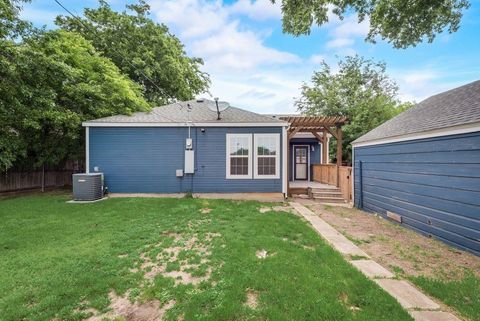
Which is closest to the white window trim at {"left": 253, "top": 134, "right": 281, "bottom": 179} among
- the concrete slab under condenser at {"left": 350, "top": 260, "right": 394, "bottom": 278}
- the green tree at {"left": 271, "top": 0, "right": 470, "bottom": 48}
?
the green tree at {"left": 271, "top": 0, "right": 470, "bottom": 48}

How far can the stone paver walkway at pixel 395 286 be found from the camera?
8.66ft

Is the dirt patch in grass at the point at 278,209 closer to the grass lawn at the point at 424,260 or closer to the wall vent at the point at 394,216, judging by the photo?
the grass lawn at the point at 424,260

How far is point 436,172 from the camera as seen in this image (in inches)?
224

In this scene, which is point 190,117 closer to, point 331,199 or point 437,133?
point 331,199

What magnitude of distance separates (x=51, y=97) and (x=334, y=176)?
11678 mm

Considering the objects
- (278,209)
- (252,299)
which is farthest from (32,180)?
(252,299)

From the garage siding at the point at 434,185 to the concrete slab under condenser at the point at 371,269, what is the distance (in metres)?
2.29

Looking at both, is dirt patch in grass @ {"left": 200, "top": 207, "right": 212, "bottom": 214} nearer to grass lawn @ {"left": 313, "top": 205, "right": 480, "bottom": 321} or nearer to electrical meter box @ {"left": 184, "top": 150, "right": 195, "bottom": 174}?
electrical meter box @ {"left": 184, "top": 150, "right": 195, "bottom": 174}

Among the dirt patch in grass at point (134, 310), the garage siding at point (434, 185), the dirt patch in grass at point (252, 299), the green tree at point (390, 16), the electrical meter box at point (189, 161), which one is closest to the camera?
the dirt patch in grass at point (134, 310)

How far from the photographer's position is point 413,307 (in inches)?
108

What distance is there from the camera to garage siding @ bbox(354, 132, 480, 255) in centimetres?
475

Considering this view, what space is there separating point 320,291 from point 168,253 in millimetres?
2503

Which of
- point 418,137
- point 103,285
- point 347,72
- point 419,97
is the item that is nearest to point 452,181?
point 418,137

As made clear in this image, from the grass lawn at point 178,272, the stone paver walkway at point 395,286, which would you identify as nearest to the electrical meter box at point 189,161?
the grass lawn at point 178,272
